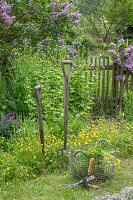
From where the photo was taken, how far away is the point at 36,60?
6051mm

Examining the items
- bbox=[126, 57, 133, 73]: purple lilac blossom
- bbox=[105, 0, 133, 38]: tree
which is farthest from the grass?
bbox=[105, 0, 133, 38]: tree

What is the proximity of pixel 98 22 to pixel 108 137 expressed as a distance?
15355 millimetres

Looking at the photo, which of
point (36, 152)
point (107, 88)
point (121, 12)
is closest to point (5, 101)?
point (36, 152)

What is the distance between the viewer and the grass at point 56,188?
2.72 metres

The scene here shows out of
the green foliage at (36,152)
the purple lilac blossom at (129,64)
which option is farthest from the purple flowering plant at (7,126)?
the purple lilac blossom at (129,64)

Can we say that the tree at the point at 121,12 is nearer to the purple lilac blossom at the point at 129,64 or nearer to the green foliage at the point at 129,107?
the purple lilac blossom at the point at 129,64

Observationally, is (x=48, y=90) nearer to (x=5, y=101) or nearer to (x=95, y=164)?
(x=5, y=101)

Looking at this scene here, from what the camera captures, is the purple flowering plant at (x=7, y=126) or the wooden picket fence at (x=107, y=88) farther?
the wooden picket fence at (x=107, y=88)

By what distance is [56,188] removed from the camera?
289 centimetres

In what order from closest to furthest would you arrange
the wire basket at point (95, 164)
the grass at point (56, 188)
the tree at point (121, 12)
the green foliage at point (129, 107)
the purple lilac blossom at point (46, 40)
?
the grass at point (56, 188)
the wire basket at point (95, 164)
the green foliage at point (129, 107)
the purple lilac blossom at point (46, 40)
the tree at point (121, 12)

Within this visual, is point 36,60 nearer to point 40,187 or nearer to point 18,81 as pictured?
point 18,81

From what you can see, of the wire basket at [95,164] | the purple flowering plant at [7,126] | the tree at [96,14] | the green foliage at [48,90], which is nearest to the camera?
the wire basket at [95,164]

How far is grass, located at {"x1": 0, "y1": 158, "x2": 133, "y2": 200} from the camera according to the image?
8.93ft

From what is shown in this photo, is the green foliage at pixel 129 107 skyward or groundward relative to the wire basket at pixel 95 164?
skyward
